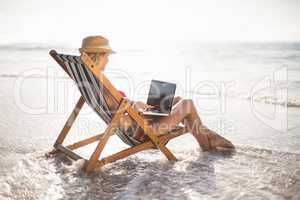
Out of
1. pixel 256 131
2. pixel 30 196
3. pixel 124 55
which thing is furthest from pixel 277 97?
pixel 124 55

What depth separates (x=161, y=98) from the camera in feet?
13.8

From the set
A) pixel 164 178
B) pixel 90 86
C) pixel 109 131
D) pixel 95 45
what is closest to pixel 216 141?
pixel 164 178

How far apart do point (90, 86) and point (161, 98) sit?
3.14 ft

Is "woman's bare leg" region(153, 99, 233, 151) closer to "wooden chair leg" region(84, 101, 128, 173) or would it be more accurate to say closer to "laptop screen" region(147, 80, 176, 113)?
"laptop screen" region(147, 80, 176, 113)

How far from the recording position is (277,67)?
676 inches

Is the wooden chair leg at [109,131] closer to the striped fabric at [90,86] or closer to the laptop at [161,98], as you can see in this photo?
the striped fabric at [90,86]

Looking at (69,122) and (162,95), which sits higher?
(162,95)

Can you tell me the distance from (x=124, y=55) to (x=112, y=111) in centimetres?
1921

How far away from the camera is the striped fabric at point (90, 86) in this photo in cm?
350

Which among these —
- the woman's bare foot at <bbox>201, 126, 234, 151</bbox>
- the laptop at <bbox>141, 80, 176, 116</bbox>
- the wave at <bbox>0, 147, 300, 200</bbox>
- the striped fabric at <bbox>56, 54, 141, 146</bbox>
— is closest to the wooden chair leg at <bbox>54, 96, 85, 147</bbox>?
the wave at <bbox>0, 147, 300, 200</bbox>

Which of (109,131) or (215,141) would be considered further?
(215,141)

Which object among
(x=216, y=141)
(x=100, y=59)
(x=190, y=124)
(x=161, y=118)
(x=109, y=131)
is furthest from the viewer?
(x=216, y=141)

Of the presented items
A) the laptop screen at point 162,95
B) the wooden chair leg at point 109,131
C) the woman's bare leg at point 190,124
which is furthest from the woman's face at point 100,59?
the woman's bare leg at point 190,124

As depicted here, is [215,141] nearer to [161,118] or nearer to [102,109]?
[161,118]
